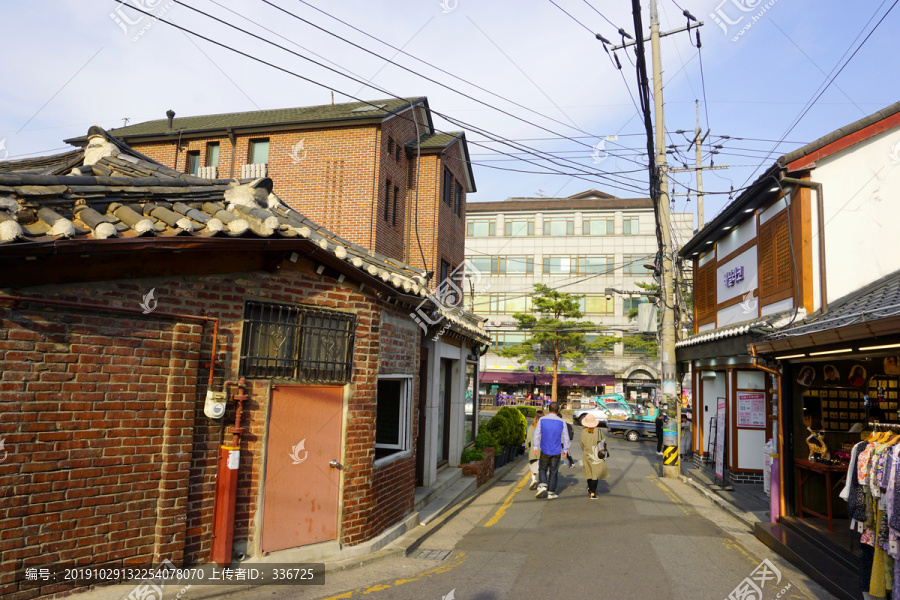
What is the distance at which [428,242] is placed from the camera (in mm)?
21938

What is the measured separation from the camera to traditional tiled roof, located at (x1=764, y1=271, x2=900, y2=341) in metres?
6.85

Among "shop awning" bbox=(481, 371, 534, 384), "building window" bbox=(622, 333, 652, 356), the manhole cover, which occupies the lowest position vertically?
the manhole cover

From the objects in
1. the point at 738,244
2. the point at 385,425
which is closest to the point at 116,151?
the point at 385,425

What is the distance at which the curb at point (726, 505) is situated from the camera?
1047cm

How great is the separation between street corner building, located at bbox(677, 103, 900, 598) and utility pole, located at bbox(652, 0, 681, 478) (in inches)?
36.4

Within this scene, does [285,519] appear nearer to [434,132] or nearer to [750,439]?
[750,439]

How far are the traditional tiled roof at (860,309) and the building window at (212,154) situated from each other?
1790 cm

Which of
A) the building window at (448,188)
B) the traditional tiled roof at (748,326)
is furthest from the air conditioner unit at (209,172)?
the traditional tiled roof at (748,326)

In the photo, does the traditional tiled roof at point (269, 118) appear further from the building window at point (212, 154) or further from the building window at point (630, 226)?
the building window at point (630, 226)

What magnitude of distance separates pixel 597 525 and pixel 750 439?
7.18 meters

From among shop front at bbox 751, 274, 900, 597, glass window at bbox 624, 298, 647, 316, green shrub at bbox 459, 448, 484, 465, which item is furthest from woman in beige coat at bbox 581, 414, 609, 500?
glass window at bbox 624, 298, 647, 316

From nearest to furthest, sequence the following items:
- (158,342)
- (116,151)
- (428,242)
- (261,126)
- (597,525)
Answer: (158,342) → (116,151) → (597,525) → (261,126) → (428,242)

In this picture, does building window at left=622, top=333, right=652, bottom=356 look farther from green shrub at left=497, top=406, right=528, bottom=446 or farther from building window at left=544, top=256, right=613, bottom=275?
green shrub at left=497, top=406, right=528, bottom=446

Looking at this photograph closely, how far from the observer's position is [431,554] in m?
8.04
